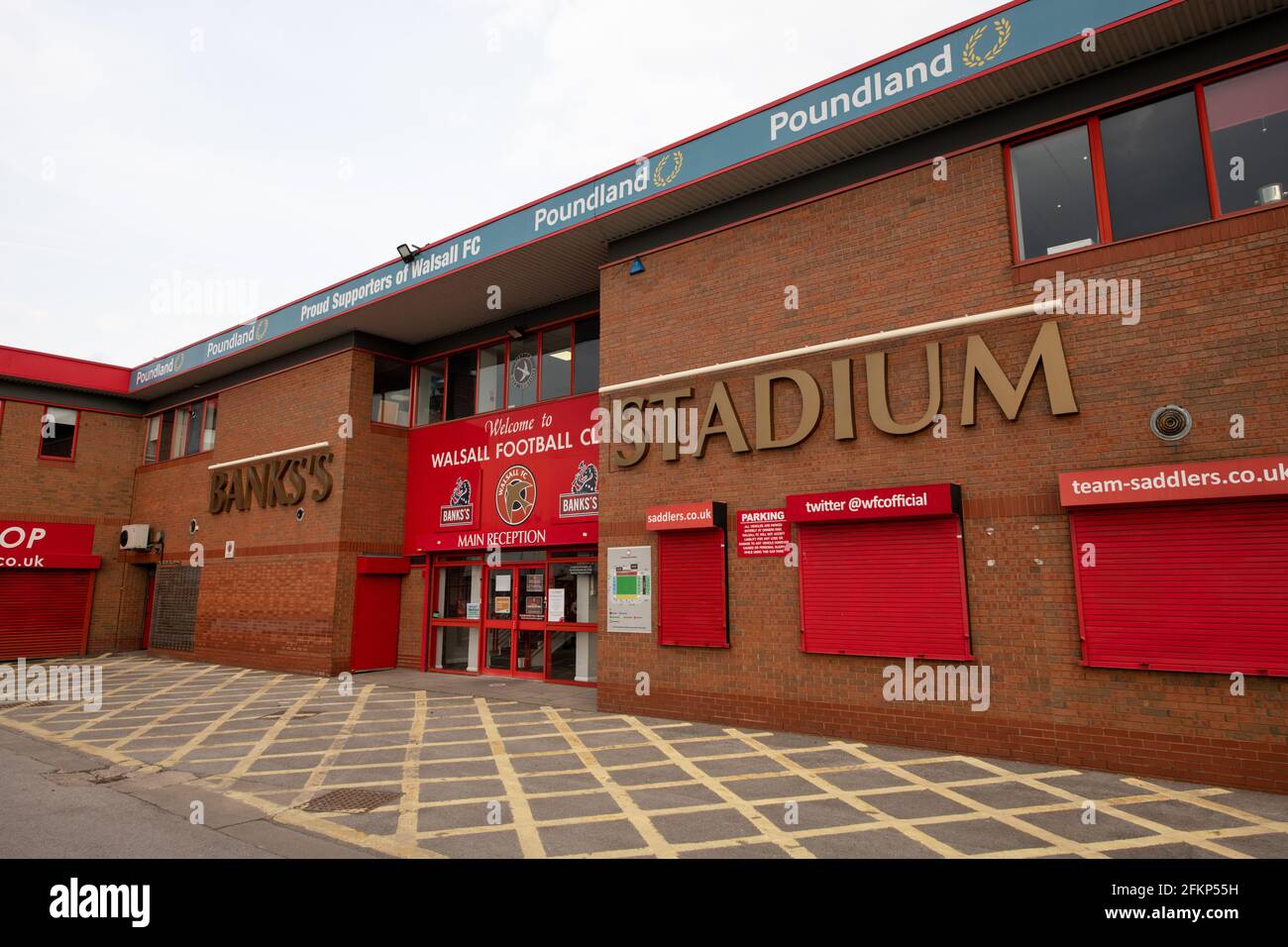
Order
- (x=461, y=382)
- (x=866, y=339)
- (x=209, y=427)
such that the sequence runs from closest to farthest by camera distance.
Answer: (x=866, y=339), (x=461, y=382), (x=209, y=427)

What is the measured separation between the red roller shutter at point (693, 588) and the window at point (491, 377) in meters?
6.49

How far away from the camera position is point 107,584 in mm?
20344

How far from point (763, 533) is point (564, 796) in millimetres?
4379

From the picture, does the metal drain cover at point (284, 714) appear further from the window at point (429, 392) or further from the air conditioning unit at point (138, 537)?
the air conditioning unit at point (138, 537)

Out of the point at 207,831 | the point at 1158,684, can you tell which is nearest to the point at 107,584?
the point at 207,831

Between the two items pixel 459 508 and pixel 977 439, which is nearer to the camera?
pixel 977 439

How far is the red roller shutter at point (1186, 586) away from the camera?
6.45 m

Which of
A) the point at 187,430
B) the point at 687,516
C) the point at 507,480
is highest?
the point at 187,430

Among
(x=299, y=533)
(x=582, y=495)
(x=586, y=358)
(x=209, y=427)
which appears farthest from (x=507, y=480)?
(x=209, y=427)

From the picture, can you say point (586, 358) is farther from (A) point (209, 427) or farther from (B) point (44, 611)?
(B) point (44, 611)

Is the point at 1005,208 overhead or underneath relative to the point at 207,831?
overhead

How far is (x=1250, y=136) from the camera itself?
702cm

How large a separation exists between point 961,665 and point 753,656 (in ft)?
8.37

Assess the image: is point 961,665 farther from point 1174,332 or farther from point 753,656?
point 1174,332
